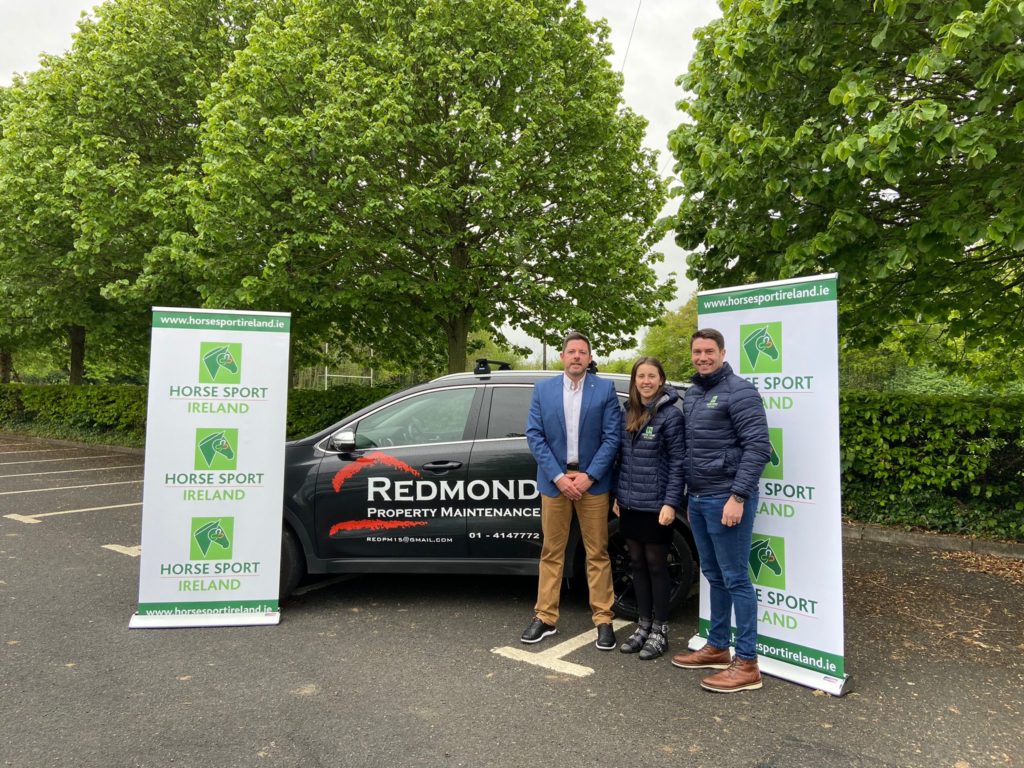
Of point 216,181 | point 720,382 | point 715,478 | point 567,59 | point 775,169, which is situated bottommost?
point 715,478

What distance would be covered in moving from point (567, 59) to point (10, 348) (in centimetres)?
2442

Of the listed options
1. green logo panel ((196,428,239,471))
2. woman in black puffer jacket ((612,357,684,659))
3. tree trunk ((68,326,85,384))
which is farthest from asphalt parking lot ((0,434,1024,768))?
tree trunk ((68,326,85,384))

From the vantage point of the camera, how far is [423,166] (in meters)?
11.4

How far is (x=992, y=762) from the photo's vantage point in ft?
10.3

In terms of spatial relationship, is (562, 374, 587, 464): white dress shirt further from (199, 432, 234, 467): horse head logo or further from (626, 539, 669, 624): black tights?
(199, 432, 234, 467): horse head logo

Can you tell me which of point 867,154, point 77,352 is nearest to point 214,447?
point 867,154

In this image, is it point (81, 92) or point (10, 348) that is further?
point (10, 348)

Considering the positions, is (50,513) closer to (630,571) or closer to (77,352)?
(630,571)

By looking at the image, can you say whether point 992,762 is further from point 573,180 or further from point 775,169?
point 573,180

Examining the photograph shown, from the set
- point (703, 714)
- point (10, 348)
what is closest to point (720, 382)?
point (703, 714)

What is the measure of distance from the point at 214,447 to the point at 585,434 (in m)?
2.66

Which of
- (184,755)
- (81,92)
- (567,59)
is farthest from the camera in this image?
(81,92)

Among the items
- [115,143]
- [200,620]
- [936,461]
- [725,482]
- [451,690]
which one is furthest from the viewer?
[115,143]

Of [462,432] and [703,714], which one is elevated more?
[462,432]
